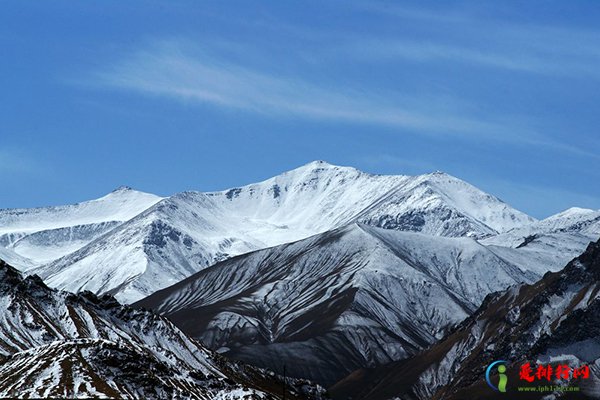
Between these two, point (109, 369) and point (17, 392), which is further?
point (109, 369)

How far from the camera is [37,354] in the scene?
200m

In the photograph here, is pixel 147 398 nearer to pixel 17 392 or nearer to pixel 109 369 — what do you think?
pixel 109 369

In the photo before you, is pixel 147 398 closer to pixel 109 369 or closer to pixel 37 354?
pixel 109 369

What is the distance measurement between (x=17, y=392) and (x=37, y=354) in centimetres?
1823

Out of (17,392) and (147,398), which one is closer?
(17,392)

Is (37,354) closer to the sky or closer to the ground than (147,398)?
closer to the sky

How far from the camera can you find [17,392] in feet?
596

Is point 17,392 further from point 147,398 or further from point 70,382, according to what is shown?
point 147,398

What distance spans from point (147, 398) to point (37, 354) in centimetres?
2021

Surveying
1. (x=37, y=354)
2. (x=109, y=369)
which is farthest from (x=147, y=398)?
(x=37, y=354)

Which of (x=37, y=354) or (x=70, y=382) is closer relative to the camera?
(x=70, y=382)

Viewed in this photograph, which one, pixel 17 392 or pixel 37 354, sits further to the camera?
pixel 37 354

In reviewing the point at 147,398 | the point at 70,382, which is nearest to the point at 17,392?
the point at 70,382

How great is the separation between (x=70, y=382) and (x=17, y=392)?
8.74 m
